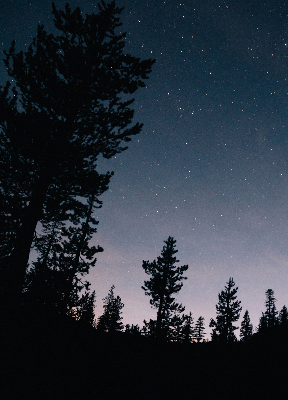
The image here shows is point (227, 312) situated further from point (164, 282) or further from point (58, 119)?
point (58, 119)

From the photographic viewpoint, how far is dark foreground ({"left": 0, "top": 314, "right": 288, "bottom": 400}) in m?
5.00

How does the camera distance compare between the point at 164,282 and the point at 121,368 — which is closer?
the point at 121,368

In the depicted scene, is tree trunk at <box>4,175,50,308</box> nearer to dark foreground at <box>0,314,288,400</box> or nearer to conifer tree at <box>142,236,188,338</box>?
dark foreground at <box>0,314,288,400</box>

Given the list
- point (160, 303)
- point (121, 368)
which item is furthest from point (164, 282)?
point (121, 368)

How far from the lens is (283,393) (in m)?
5.74

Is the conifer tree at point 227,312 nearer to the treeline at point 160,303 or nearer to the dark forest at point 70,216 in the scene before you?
the treeline at point 160,303

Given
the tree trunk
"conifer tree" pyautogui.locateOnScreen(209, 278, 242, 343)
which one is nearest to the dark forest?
the tree trunk

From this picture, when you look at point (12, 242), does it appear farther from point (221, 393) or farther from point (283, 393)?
point (283, 393)

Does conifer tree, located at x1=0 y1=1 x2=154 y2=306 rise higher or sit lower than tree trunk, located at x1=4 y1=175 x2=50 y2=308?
higher

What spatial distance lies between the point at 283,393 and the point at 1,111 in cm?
1240

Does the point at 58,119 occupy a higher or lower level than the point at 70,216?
higher

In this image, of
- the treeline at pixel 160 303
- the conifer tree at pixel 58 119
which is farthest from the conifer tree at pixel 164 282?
the conifer tree at pixel 58 119

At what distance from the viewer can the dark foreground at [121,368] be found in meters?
5.00

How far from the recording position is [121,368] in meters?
6.63
